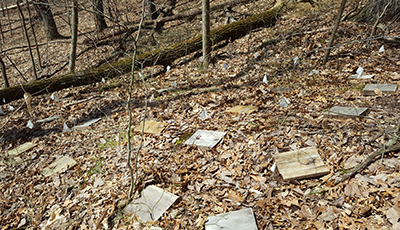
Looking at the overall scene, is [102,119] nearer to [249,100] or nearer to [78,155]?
[78,155]

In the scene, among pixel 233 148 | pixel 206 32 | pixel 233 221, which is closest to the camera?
pixel 233 221

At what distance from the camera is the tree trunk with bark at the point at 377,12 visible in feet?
19.0

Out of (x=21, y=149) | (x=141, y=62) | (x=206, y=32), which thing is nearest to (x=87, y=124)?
(x=21, y=149)

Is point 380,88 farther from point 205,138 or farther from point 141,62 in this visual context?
point 141,62

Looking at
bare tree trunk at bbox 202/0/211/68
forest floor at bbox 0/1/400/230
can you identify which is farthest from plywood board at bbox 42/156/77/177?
bare tree trunk at bbox 202/0/211/68

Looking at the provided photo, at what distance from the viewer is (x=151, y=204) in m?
3.06

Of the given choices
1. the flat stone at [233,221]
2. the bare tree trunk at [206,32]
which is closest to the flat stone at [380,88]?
the flat stone at [233,221]

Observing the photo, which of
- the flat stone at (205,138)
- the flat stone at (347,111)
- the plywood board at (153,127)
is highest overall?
the flat stone at (347,111)

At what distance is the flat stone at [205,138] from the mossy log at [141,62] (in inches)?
142

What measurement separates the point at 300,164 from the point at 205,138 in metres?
1.51

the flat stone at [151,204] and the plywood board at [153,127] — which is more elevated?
the flat stone at [151,204]

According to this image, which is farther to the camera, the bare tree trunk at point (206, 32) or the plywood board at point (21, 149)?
the bare tree trunk at point (206, 32)

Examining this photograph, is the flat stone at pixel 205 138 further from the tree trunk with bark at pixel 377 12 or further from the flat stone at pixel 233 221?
the tree trunk with bark at pixel 377 12

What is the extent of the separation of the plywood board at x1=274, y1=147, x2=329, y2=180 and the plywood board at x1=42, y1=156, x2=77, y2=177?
3364mm
